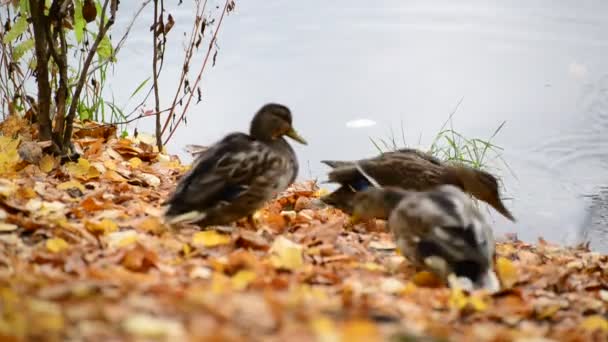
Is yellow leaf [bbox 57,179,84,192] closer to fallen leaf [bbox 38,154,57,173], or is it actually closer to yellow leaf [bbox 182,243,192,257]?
fallen leaf [bbox 38,154,57,173]

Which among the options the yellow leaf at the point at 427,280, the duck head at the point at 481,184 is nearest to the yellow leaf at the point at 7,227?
the yellow leaf at the point at 427,280

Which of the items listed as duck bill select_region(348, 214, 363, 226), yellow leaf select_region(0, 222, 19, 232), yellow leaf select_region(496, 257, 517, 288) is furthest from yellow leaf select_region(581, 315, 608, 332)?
yellow leaf select_region(0, 222, 19, 232)

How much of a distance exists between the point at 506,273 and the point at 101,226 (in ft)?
4.93

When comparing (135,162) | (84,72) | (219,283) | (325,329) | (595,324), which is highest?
(84,72)

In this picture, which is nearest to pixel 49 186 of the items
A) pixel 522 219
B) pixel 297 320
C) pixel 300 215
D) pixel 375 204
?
pixel 300 215

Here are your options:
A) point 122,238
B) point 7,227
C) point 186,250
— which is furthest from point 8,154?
point 186,250

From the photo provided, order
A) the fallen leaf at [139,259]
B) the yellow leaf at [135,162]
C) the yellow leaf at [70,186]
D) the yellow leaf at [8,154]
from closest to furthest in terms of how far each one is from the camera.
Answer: the fallen leaf at [139,259] < the yellow leaf at [70,186] < the yellow leaf at [8,154] < the yellow leaf at [135,162]

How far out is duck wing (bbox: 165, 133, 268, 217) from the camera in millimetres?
2918

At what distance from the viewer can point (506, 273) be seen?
2.96 meters

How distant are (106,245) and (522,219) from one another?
9.19ft

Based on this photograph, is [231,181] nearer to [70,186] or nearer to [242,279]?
[242,279]

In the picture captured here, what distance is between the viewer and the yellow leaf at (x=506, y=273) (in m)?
2.91

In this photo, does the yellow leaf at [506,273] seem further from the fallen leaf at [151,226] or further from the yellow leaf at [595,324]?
the fallen leaf at [151,226]

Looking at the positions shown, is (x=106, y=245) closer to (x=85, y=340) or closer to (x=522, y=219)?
(x=85, y=340)
